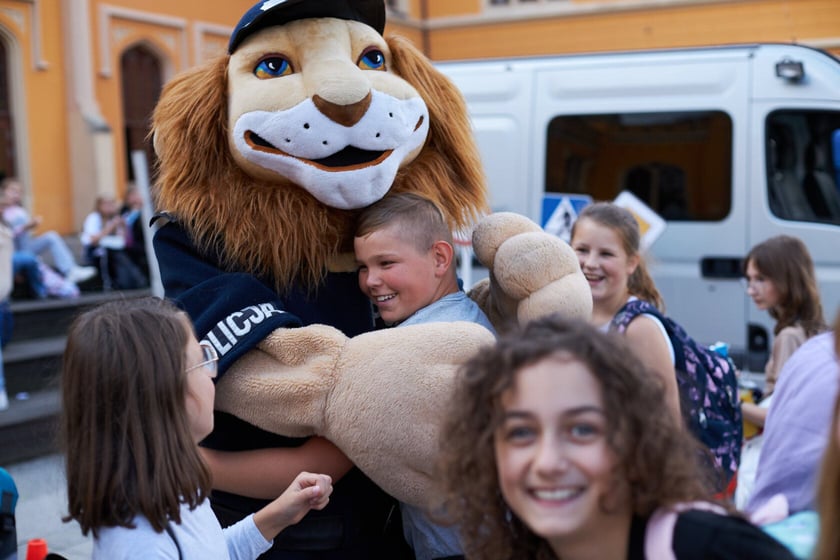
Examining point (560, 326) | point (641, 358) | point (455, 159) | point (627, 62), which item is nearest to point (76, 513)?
point (560, 326)

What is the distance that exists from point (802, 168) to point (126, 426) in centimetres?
548

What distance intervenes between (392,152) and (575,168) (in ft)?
14.5

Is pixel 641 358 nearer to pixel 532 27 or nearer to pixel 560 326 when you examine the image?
pixel 560 326

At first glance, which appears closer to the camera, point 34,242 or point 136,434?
point 136,434

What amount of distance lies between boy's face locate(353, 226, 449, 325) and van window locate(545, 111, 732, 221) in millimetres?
4407

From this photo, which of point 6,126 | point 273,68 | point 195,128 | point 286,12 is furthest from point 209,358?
point 6,126

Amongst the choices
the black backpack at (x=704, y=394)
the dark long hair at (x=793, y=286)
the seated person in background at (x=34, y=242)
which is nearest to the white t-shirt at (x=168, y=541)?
the black backpack at (x=704, y=394)

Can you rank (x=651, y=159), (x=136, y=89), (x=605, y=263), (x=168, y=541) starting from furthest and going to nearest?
(x=136, y=89), (x=651, y=159), (x=605, y=263), (x=168, y=541)

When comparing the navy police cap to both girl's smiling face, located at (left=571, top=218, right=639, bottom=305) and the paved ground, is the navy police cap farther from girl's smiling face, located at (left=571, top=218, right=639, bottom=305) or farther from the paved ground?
the paved ground

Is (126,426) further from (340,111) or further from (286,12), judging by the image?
(286,12)

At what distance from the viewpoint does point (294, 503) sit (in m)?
1.94

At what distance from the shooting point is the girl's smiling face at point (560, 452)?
1340 mm

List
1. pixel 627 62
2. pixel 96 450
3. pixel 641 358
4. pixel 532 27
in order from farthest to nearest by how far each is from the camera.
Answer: pixel 532 27 → pixel 627 62 → pixel 96 450 → pixel 641 358

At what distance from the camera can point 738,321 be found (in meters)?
5.95
